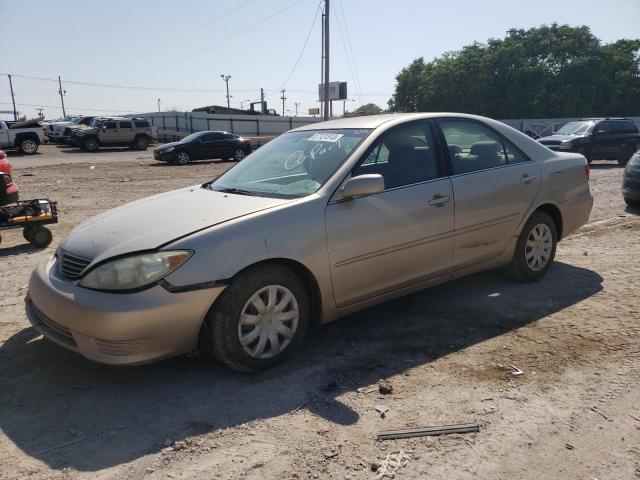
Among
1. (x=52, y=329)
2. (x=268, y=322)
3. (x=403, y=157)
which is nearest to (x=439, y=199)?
(x=403, y=157)

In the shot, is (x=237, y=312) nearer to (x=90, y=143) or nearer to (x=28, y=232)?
(x=28, y=232)

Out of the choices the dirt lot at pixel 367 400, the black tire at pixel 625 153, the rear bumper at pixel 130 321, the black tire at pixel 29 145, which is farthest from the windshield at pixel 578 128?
the black tire at pixel 29 145

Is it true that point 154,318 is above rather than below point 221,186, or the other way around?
below

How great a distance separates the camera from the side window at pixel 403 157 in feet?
12.7

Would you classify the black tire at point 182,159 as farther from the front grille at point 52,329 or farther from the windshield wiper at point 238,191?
the front grille at point 52,329

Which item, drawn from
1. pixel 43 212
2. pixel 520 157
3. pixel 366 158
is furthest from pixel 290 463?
pixel 43 212

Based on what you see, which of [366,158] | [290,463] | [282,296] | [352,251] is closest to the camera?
[290,463]

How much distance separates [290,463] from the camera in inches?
98.0

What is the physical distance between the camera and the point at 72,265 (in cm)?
326

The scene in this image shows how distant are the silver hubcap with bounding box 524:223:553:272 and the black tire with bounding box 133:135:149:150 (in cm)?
2919

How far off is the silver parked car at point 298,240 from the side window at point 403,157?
0.01 meters

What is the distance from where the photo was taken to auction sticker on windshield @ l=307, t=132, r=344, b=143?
412 cm

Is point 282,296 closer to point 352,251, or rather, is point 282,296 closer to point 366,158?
point 352,251

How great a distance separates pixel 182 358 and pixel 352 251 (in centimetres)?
139
